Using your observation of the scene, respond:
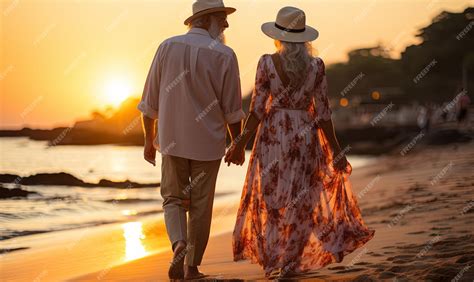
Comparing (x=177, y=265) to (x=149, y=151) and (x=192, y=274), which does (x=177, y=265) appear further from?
(x=149, y=151)

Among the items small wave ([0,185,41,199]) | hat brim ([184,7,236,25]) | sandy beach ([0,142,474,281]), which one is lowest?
small wave ([0,185,41,199])

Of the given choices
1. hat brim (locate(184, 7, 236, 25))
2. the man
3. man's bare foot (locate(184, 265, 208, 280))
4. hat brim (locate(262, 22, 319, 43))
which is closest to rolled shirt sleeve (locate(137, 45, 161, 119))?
the man

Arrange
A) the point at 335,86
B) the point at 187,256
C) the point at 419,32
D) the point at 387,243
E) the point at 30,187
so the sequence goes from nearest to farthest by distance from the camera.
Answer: the point at 187,256 < the point at 387,243 < the point at 30,187 < the point at 419,32 < the point at 335,86

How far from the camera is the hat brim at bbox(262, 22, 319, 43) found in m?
4.85

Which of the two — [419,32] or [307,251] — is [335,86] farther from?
[307,251]

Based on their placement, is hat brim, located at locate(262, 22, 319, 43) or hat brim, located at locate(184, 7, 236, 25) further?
hat brim, located at locate(184, 7, 236, 25)

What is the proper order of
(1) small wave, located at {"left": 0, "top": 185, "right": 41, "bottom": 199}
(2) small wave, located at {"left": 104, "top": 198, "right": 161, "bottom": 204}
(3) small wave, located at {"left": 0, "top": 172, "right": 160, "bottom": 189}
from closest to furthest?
(2) small wave, located at {"left": 104, "top": 198, "right": 161, "bottom": 204} < (1) small wave, located at {"left": 0, "top": 185, "right": 41, "bottom": 199} < (3) small wave, located at {"left": 0, "top": 172, "right": 160, "bottom": 189}

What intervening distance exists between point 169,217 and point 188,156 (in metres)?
0.41

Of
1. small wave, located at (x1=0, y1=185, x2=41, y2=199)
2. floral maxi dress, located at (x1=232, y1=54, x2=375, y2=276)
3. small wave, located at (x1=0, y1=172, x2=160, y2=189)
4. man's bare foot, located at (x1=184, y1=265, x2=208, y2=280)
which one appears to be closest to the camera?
floral maxi dress, located at (x1=232, y1=54, x2=375, y2=276)

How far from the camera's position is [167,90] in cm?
495

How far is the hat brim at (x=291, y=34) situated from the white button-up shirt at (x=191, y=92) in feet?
0.94

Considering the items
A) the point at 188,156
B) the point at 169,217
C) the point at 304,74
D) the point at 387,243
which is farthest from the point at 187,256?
the point at 387,243

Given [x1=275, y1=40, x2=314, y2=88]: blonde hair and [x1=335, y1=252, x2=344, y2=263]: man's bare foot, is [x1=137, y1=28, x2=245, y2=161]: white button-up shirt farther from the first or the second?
[x1=335, y1=252, x2=344, y2=263]: man's bare foot

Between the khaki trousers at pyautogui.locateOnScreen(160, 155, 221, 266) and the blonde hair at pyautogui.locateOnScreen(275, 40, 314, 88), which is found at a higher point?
the blonde hair at pyautogui.locateOnScreen(275, 40, 314, 88)
